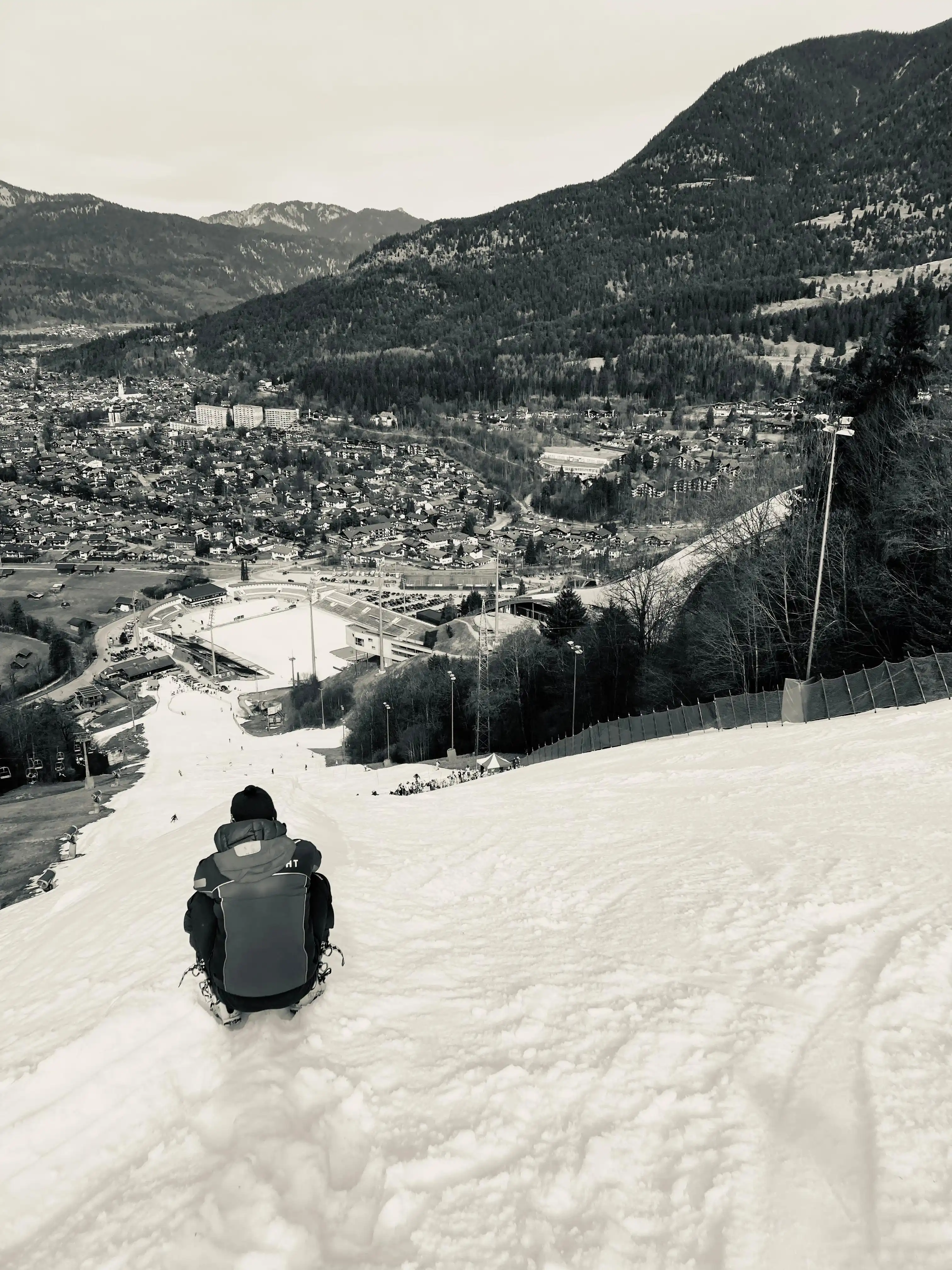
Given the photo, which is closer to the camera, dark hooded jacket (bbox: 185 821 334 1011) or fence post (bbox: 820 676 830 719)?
dark hooded jacket (bbox: 185 821 334 1011)

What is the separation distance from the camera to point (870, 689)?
527 inches

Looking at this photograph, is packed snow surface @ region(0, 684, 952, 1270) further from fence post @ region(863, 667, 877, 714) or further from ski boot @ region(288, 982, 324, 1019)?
fence post @ region(863, 667, 877, 714)

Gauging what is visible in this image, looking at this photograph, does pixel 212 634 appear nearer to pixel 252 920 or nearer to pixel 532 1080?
pixel 252 920

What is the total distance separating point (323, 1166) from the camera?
2.93 m

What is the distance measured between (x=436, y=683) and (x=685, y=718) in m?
19.6

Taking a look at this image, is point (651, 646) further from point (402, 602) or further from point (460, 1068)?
point (402, 602)

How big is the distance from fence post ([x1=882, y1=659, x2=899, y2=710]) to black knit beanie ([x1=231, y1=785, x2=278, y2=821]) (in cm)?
1175

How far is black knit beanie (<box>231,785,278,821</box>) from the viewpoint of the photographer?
3.94 m

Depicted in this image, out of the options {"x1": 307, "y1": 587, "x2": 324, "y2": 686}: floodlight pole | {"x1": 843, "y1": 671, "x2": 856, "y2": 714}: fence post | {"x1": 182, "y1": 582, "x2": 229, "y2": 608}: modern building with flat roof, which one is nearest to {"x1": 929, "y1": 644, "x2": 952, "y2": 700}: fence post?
{"x1": 843, "y1": 671, "x2": 856, "y2": 714}: fence post

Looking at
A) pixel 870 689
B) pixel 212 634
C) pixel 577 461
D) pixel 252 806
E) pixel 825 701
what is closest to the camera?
pixel 252 806

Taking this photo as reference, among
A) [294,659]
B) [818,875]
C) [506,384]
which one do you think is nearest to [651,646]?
[818,875]

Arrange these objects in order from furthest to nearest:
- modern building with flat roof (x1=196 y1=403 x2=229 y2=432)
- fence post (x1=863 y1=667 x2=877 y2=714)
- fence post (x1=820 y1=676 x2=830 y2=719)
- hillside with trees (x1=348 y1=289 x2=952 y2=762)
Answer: modern building with flat roof (x1=196 y1=403 x2=229 y2=432), hillside with trees (x1=348 y1=289 x2=952 y2=762), fence post (x1=820 y1=676 x2=830 y2=719), fence post (x1=863 y1=667 x2=877 y2=714)

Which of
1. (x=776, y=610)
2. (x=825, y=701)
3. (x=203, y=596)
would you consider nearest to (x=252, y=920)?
(x=825, y=701)

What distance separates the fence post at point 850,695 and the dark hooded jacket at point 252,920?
12260mm
